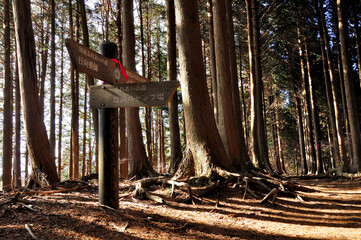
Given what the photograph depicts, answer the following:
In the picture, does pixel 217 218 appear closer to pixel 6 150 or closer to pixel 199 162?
pixel 199 162

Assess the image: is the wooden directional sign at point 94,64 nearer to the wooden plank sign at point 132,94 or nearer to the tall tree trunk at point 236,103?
the wooden plank sign at point 132,94

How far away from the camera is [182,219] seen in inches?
171

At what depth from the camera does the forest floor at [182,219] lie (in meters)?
3.30

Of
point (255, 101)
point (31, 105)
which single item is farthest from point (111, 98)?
point (255, 101)

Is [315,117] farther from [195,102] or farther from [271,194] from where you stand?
[195,102]

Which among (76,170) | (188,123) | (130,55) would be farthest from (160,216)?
(76,170)

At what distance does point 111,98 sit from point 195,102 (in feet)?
9.33

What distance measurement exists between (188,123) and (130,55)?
15.1 ft

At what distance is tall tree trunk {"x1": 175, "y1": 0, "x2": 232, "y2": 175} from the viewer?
623cm

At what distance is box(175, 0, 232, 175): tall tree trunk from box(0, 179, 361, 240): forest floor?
2.83 ft

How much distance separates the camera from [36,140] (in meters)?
6.41

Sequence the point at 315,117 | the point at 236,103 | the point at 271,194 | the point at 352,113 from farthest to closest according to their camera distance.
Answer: the point at 315,117, the point at 236,103, the point at 352,113, the point at 271,194

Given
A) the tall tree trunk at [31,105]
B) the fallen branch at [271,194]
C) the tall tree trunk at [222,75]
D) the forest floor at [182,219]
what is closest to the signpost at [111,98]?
the forest floor at [182,219]

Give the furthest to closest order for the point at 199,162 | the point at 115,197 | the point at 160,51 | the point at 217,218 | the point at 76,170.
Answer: the point at 160,51 → the point at 76,170 → the point at 199,162 → the point at 217,218 → the point at 115,197
